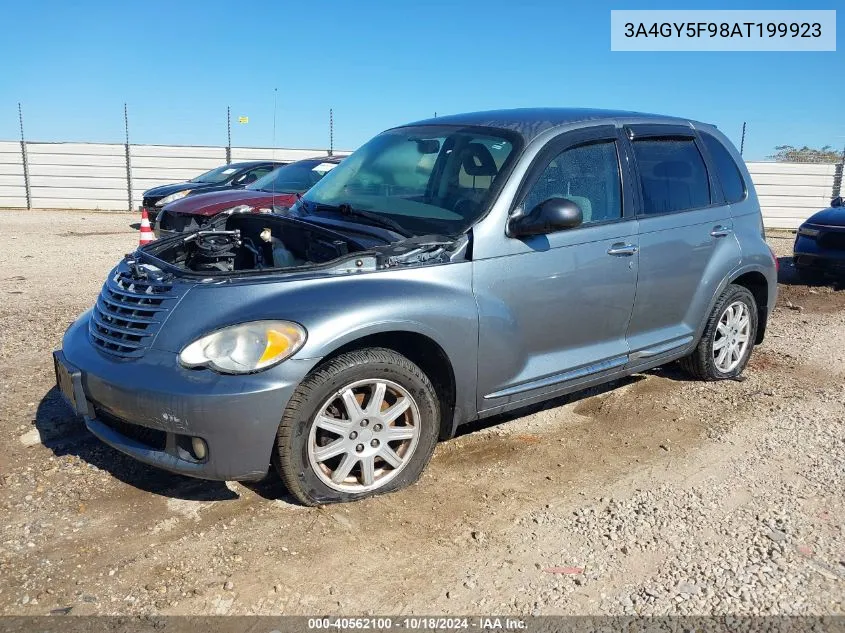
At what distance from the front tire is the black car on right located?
7.40 meters

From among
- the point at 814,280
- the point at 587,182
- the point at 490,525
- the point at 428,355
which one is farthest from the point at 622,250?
the point at 814,280

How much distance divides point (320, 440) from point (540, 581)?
112cm

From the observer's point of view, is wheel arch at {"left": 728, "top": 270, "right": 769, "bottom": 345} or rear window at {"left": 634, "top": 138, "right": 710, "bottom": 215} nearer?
rear window at {"left": 634, "top": 138, "right": 710, "bottom": 215}

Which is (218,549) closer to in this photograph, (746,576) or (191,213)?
(746,576)

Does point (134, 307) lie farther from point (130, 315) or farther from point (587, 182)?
point (587, 182)

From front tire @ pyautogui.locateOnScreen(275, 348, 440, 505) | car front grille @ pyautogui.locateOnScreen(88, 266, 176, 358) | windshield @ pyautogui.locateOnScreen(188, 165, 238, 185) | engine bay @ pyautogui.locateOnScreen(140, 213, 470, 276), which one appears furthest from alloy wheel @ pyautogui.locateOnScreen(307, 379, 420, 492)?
windshield @ pyautogui.locateOnScreen(188, 165, 238, 185)

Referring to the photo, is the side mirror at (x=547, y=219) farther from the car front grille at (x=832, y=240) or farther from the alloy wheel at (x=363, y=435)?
the car front grille at (x=832, y=240)

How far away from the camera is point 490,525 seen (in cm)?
330

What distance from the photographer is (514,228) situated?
3779 mm

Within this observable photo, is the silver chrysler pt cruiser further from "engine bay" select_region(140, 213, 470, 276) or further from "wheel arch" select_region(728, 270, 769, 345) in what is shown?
"wheel arch" select_region(728, 270, 769, 345)

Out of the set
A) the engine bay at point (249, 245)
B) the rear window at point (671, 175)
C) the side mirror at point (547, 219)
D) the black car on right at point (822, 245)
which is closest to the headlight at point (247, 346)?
the engine bay at point (249, 245)

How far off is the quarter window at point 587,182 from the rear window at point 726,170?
116 cm

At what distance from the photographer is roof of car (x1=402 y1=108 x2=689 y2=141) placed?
417cm

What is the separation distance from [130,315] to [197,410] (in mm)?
681
